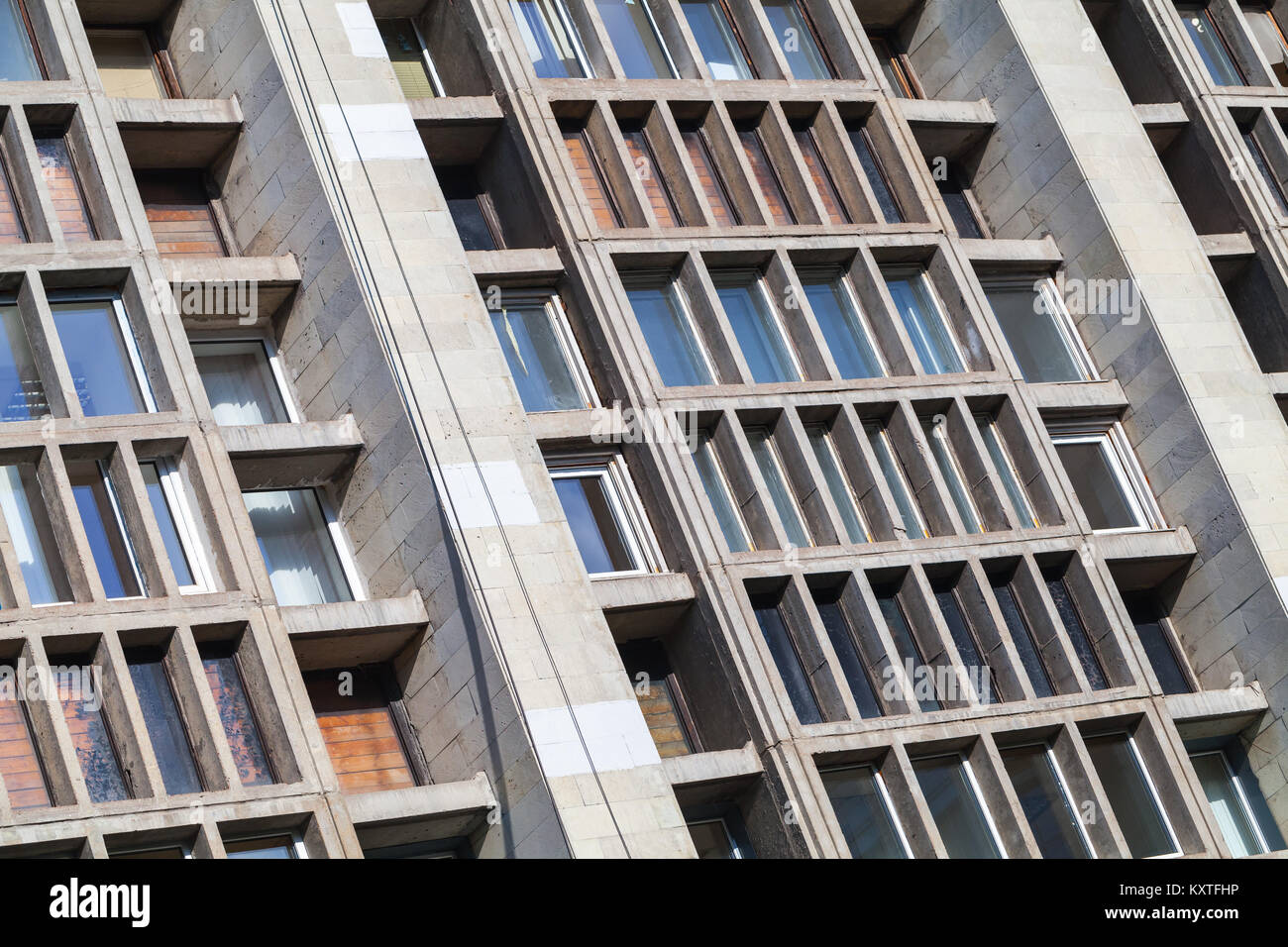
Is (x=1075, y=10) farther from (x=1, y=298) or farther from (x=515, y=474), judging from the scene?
(x=1, y=298)

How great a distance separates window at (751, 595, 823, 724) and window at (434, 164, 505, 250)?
326 inches

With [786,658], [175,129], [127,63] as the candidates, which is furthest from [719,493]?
[127,63]

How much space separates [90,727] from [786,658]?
32.8ft

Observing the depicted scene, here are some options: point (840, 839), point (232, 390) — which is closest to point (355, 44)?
point (232, 390)

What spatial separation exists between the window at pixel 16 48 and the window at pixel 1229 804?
2179cm

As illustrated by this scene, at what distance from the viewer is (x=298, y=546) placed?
28.2 meters

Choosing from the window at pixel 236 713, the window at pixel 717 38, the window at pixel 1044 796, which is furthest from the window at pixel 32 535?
the window at pixel 717 38

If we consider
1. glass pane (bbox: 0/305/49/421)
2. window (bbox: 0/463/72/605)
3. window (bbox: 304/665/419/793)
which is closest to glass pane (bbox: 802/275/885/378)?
window (bbox: 304/665/419/793)

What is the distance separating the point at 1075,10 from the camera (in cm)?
3612

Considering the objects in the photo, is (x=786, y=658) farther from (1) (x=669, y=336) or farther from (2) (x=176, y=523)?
(2) (x=176, y=523)

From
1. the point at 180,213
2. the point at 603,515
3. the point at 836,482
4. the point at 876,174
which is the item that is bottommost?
the point at 836,482

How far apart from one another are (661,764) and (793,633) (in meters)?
3.63
